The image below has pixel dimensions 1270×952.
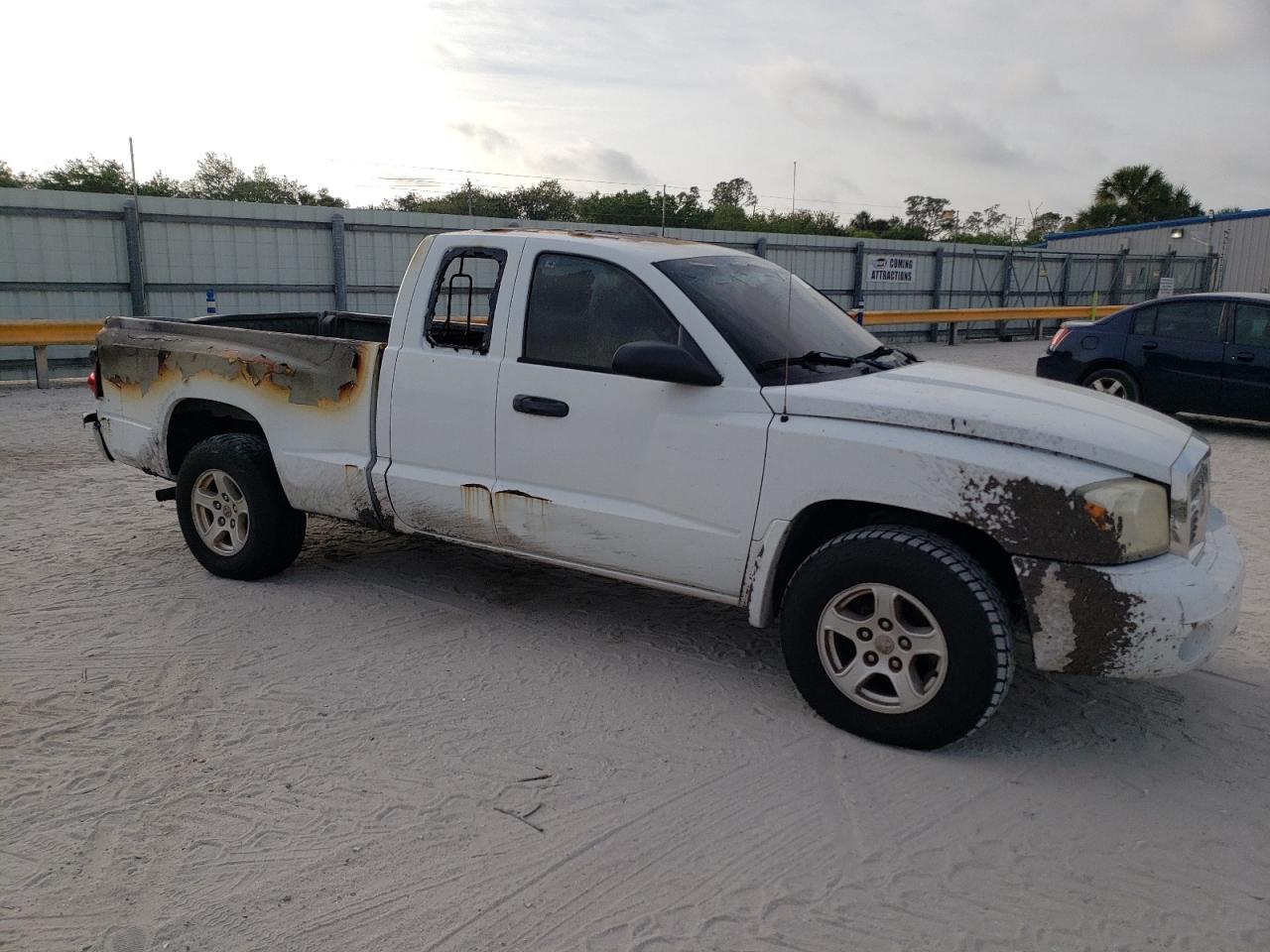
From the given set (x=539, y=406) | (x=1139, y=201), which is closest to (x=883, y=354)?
(x=539, y=406)

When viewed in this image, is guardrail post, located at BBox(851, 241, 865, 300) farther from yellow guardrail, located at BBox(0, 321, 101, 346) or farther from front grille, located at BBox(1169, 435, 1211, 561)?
front grille, located at BBox(1169, 435, 1211, 561)

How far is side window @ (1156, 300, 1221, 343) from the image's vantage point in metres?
10.8

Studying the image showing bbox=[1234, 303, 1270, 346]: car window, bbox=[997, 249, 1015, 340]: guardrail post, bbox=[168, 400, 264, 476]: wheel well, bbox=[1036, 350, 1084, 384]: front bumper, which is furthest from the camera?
bbox=[997, 249, 1015, 340]: guardrail post

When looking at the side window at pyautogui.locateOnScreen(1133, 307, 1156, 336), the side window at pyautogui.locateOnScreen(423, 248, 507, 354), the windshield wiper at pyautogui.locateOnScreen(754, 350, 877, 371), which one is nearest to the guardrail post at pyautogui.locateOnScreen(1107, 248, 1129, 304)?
the side window at pyautogui.locateOnScreen(1133, 307, 1156, 336)

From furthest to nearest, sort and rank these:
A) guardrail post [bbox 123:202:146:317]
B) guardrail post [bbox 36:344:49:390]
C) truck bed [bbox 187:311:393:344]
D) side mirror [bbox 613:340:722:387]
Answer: guardrail post [bbox 123:202:146:317] → guardrail post [bbox 36:344:49:390] → truck bed [bbox 187:311:393:344] → side mirror [bbox 613:340:722:387]

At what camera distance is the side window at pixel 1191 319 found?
1082cm

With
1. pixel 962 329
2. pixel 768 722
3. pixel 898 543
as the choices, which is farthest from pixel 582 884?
pixel 962 329

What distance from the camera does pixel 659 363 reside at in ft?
13.3

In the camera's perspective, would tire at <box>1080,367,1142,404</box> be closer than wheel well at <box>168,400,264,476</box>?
No

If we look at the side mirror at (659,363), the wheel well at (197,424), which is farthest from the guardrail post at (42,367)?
the side mirror at (659,363)

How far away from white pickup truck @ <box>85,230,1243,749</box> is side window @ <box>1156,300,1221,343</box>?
7.43 metres

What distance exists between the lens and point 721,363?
421 centimetres

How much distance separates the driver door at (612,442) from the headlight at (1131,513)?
3.94 ft

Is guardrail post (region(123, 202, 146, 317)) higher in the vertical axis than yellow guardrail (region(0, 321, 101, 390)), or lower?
higher
